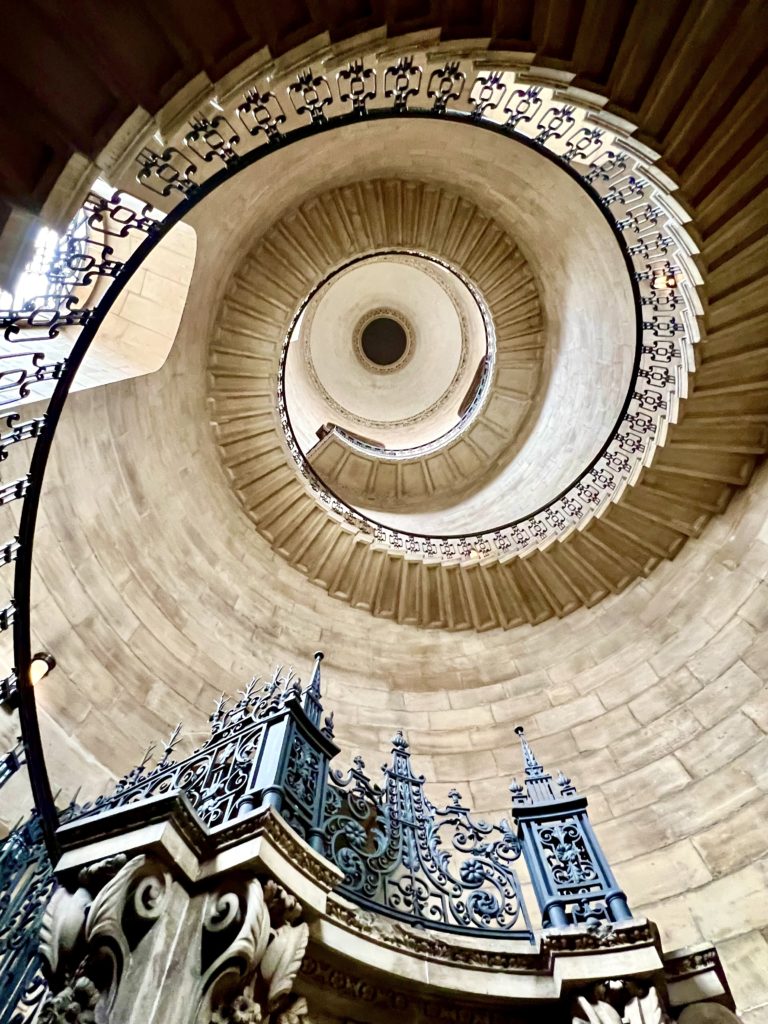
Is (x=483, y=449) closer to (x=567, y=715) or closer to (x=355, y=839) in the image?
(x=567, y=715)

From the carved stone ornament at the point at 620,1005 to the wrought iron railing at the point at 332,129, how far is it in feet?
8.70

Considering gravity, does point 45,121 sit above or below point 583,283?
below

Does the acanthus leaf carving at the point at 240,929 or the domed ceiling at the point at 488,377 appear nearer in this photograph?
the acanthus leaf carving at the point at 240,929

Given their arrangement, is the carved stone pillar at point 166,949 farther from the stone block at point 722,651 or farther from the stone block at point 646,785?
the stone block at point 722,651

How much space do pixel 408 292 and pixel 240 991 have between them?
18.1m

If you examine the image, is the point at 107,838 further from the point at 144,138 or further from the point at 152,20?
the point at 152,20

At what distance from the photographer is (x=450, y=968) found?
120 inches

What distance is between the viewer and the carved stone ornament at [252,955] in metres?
2.49

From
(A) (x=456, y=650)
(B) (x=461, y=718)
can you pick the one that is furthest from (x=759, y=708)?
(A) (x=456, y=650)

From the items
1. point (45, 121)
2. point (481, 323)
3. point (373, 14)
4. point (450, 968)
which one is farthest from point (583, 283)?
point (450, 968)

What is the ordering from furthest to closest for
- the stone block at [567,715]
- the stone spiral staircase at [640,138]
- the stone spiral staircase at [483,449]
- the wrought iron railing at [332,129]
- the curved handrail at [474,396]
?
the curved handrail at [474,396] → the stone spiral staircase at [483,449] → the stone block at [567,715] → the wrought iron railing at [332,129] → the stone spiral staircase at [640,138]

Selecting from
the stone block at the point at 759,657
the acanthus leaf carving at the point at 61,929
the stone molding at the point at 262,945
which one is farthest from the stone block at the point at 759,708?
the acanthus leaf carving at the point at 61,929

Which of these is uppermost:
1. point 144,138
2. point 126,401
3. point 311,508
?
point 311,508

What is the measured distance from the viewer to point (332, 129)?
661cm
